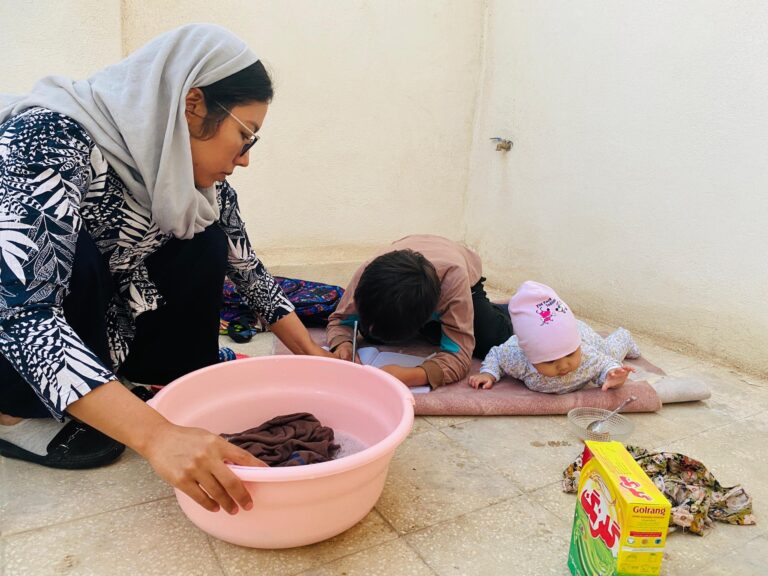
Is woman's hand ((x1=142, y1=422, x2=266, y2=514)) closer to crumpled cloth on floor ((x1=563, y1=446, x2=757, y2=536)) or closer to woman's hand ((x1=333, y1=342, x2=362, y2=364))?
crumpled cloth on floor ((x1=563, y1=446, x2=757, y2=536))

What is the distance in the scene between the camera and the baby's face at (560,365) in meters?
1.69

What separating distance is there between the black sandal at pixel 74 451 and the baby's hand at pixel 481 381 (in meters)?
1.01

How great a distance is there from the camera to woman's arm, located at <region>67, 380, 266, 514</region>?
33.0 inches

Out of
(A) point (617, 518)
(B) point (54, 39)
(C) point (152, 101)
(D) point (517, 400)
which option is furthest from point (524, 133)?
(A) point (617, 518)

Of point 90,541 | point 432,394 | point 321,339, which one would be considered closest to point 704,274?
point 432,394

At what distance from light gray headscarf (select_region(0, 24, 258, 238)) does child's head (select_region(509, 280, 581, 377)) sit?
0.99m

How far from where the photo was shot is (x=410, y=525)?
1134mm

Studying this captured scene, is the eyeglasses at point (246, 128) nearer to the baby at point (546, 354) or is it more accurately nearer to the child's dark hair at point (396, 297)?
the child's dark hair at point (396, 297)

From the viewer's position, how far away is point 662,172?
93.7 inches

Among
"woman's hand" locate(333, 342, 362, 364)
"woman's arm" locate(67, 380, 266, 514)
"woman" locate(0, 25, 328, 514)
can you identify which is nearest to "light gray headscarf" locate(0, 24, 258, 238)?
"woman" locate(0, 25, 328, 514)

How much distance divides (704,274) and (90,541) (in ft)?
7.36

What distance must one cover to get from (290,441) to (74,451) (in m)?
0.49

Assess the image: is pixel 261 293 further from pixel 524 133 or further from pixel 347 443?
pixel 524 133

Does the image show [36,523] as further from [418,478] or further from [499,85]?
[499,85]
